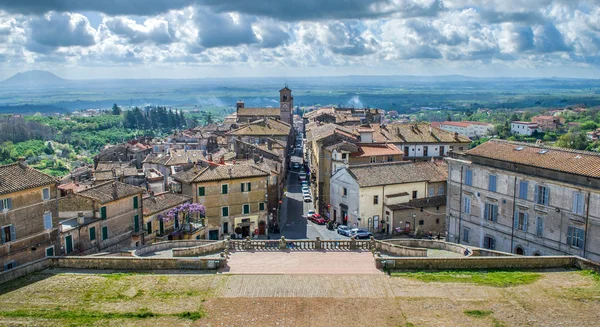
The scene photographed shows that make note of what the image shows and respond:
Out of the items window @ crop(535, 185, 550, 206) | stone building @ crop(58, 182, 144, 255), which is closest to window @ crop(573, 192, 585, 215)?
window @ crop(535, 185, 550, 206)

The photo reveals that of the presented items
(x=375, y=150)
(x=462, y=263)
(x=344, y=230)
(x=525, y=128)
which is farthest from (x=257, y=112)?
(x=525, y=128)

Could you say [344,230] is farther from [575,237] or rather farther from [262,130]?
[262,130]

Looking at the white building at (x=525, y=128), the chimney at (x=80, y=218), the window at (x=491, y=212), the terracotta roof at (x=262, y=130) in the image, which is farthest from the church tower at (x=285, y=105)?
the chimney at (x=80, y=218)

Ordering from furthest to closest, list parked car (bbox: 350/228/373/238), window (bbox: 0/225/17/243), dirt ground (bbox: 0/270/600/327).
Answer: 1. parked car (bbox: 350/228/373/238)
2. window (bbox: 0/225/17/243)
3. dirt ground (bbox: 0/270/600/327)

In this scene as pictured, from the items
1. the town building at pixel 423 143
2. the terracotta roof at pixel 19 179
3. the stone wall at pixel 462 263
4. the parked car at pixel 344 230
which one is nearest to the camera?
the stone wall at pixel 462 263

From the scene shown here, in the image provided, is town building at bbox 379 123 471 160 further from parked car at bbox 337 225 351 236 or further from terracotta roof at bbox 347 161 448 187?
parked car at bbox 337 225 351 236

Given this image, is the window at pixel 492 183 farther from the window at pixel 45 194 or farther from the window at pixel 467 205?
the window at pixel 45 194
